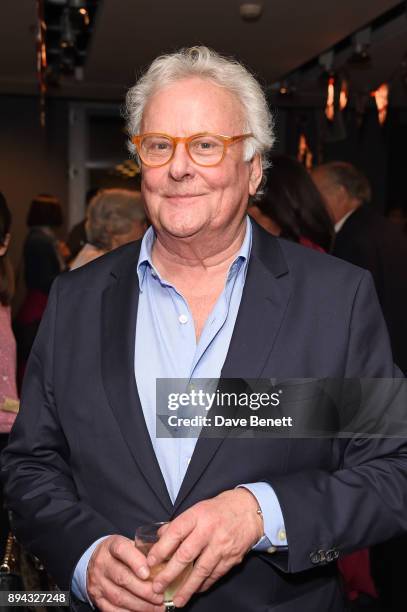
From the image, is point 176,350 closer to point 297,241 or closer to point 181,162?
point 181,162

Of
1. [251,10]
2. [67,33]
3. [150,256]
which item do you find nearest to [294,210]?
[150,256]

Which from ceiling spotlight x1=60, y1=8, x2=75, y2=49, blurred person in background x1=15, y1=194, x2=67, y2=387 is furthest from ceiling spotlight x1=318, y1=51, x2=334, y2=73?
blurred person in background x1=15, y1=194, x2=67, y2=387

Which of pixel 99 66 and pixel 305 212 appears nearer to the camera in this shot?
pixel 305 212

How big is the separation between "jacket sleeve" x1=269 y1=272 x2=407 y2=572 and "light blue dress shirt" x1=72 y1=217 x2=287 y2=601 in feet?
0.11

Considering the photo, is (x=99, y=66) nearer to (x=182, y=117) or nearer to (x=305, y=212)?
(x=305, y=212)

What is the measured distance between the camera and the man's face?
139cm

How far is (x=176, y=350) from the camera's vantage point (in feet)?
4.70

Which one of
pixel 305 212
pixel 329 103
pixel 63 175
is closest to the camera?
pixel 305 212

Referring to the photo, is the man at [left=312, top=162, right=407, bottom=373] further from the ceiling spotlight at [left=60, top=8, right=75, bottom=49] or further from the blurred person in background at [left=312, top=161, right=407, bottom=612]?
the ceiling spotlight at [left=60, top=8, right=75, bottom=49]

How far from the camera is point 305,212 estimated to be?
2949 millimetres

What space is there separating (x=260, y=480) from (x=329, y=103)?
6105mm

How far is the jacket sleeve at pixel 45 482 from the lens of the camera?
4.40 feet

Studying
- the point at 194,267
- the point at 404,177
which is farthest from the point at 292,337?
the point at 404,177

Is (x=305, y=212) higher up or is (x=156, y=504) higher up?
(x=305, y=212)
